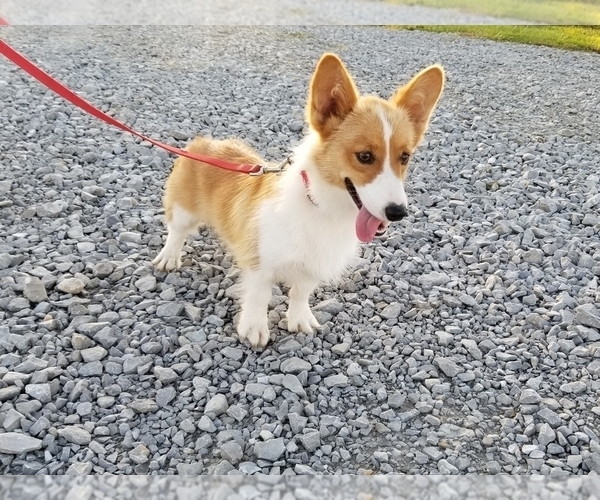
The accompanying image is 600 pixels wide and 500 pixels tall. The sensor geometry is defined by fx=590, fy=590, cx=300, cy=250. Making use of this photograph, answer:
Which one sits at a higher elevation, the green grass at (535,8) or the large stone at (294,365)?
the green grass at (535,8)

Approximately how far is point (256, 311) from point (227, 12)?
2.15 metres

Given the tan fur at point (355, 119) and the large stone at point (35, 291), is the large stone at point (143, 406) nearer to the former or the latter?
the large stone at point (35, 291)

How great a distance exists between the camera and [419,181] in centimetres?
472

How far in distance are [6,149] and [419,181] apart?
319 cm

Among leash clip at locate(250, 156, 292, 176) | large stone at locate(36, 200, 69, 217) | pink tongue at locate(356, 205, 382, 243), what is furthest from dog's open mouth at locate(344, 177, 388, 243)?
large stone at locate(36, 200, 69, 217)

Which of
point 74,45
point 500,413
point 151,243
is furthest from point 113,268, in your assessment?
point 74,45

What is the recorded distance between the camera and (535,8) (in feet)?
2.26

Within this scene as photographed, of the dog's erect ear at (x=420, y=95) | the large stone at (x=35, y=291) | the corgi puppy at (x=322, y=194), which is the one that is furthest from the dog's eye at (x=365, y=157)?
the large stone at (x=35, y=291)

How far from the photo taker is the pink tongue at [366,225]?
8.00ft

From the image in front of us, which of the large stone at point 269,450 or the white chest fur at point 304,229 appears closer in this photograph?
the large stone at point 269,450

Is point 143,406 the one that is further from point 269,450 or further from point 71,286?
point 71,286

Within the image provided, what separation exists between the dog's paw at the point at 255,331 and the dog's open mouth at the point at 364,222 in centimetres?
68

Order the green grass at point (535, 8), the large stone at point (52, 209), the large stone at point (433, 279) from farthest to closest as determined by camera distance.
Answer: the large stone at point (52, 209) < the large stone at point (433, 279) < the green grass at point (535, 8)

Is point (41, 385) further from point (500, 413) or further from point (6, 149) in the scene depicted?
point (6, 149)
